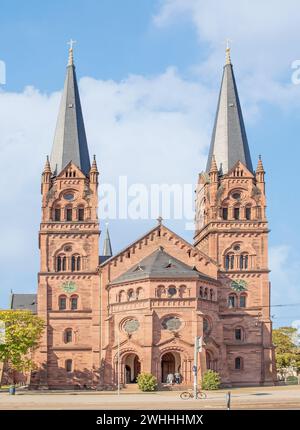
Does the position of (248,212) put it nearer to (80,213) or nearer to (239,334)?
(239,334)

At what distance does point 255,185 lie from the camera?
3656 inches

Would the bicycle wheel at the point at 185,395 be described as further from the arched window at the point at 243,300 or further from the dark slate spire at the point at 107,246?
the dark slate spire at the point at 107,246

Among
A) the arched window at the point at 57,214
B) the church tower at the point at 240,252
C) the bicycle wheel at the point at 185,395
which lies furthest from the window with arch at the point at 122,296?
the bicycle wheel at the point at 185,395

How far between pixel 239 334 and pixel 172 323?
42.6 feet

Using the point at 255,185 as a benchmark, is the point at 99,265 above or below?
A: below

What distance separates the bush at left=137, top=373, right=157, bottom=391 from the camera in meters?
75.8

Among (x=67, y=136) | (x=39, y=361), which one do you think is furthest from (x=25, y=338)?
(x=67, y=136)

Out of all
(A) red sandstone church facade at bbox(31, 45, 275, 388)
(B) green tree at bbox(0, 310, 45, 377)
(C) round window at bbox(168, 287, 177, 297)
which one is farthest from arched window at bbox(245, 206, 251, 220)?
(B) green tree at bbox(0, 310, 45, 377)

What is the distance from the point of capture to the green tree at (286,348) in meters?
111

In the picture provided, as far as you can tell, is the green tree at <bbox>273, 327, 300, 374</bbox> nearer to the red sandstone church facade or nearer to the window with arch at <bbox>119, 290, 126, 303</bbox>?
the red sandstone church facade

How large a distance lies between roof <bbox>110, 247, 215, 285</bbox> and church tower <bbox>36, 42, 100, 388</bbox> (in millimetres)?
5586

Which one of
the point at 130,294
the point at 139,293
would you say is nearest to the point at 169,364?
the point at 139,293
